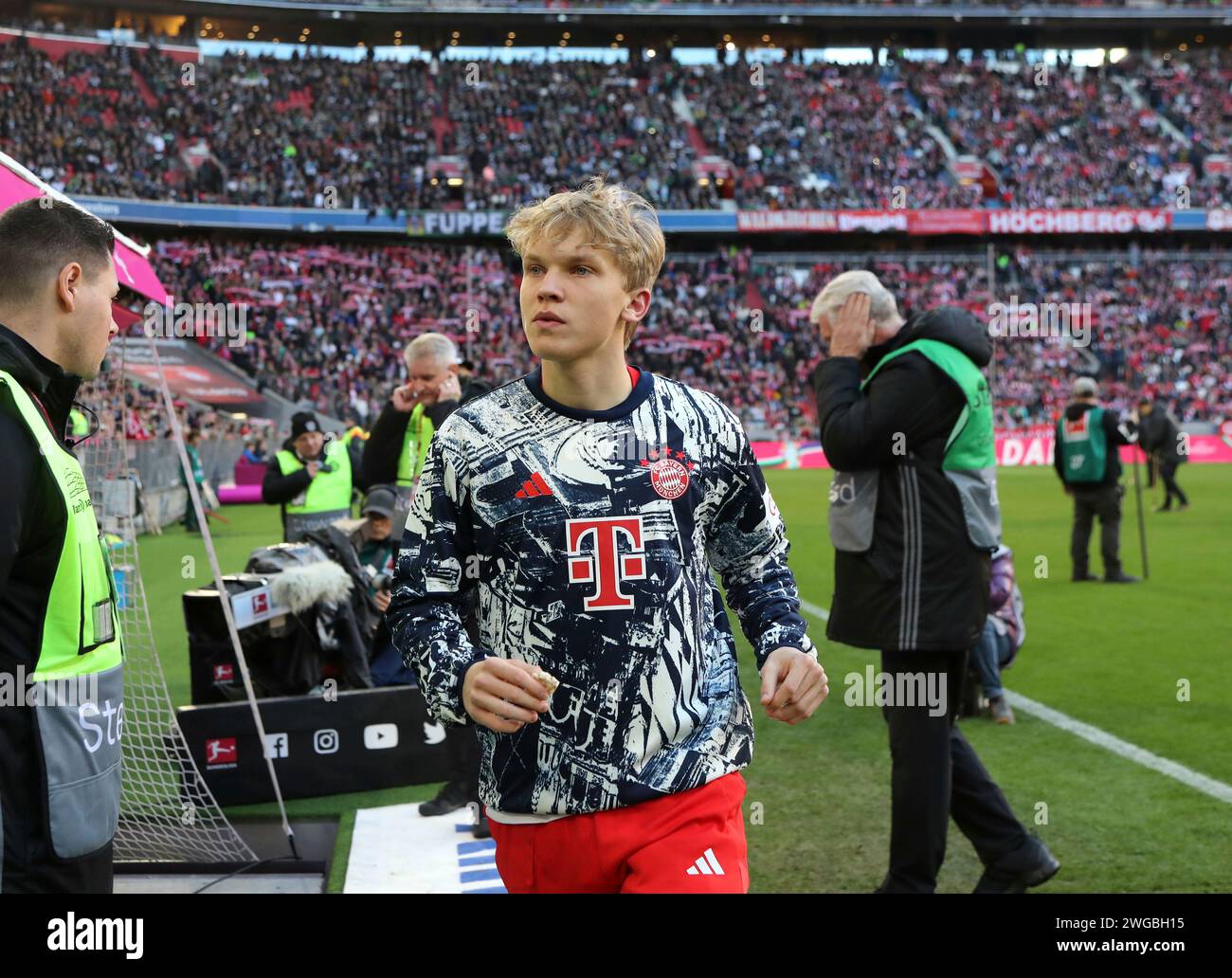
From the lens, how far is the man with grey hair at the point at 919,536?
4098 mm

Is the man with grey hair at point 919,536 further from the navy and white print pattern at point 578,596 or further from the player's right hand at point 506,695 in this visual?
the player's right hand at point 506,695

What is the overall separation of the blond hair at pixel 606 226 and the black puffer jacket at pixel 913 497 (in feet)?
5.67

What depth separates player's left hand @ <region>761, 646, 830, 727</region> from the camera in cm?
236

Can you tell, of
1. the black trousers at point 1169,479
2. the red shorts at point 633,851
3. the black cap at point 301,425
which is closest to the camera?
the red shorts at point 633,851

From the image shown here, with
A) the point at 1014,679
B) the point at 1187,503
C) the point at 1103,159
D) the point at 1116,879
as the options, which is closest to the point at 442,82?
the point at 1103,159

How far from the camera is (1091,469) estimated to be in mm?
12727

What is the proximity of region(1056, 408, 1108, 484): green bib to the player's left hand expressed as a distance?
11.1m

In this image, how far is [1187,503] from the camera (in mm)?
21203

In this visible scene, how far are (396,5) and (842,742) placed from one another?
5198 centimetres

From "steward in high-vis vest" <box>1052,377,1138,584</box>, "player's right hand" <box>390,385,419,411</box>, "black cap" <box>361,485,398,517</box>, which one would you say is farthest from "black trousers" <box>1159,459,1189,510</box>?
"player's right hand" <box>390,385,419,411</box>

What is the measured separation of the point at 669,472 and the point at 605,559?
0.23 metres

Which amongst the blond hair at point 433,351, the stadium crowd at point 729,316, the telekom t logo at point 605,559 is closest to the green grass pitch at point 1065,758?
the blond hair at point 433,351

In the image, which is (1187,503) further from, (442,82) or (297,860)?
(442,82)

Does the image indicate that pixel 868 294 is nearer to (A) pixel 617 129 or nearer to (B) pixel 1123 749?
(B) pixel 1123 749
